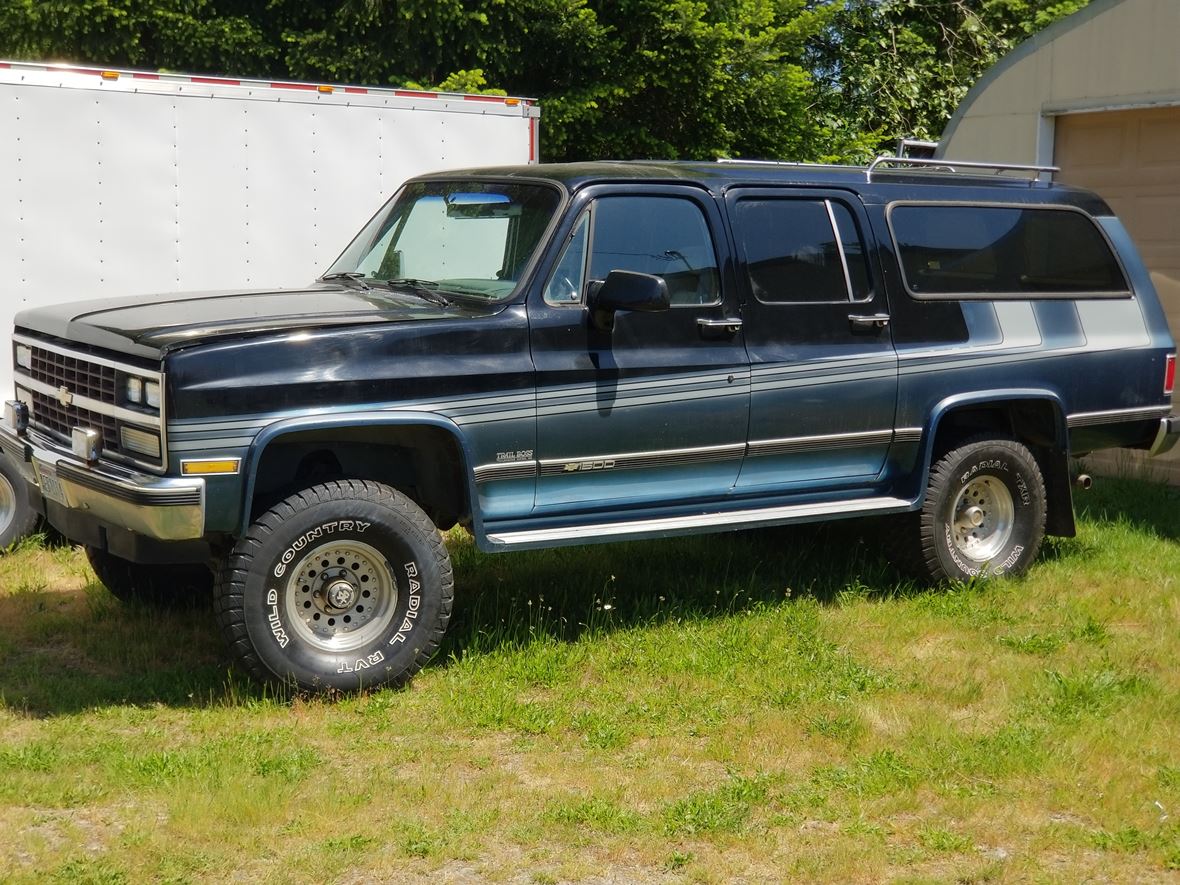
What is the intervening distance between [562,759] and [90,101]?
533cm

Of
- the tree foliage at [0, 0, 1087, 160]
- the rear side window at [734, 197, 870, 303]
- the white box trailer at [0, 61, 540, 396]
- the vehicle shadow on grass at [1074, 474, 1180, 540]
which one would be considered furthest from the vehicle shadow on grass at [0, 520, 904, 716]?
the tree foliage at [0, 0, 1087, 160]

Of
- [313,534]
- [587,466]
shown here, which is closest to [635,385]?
[587,466]

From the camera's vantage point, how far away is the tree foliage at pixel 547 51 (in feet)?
45.3

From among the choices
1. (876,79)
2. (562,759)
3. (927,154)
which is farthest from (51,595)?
(876,79)

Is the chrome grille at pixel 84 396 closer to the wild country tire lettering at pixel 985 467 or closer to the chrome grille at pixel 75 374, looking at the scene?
the chrome grille at pixel 75 374

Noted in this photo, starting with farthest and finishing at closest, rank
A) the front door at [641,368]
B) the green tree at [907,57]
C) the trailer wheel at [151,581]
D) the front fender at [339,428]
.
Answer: the green tree at [907,57]
the trailer wheel at [151,581]
the front door at [641,368]
the front fender at [339,428]

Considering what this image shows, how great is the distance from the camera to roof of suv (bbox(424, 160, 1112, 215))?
6.65 meters

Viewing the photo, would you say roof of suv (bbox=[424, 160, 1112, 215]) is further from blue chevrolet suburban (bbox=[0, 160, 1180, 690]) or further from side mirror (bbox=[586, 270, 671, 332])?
side mirror (bbox=[586, 270, 671, 332])

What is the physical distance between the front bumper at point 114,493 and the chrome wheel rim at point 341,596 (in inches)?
22.7

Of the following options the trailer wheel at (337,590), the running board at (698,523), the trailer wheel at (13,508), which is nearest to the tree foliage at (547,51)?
the trailer wheel at (13,508)

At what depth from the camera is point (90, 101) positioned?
28.2ft

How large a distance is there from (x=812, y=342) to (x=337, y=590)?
256 cm

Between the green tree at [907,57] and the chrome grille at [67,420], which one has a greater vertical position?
the green tree at [907,57]

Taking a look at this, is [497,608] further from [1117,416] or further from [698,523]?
[1117,416]
